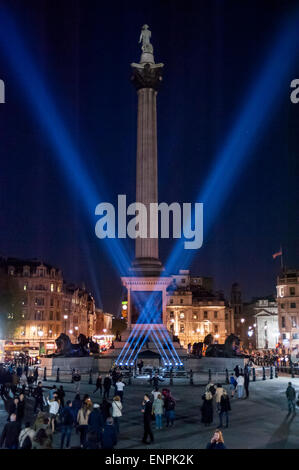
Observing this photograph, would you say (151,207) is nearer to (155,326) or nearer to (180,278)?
(155,326)

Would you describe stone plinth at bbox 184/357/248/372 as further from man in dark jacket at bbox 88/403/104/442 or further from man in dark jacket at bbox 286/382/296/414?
man in dark jacket at bbox 88/403/104/442

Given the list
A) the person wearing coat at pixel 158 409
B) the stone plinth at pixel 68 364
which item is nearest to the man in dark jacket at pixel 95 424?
the person wearing coat at pixel 158 409

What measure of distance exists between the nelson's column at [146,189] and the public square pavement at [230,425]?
64.0 ft

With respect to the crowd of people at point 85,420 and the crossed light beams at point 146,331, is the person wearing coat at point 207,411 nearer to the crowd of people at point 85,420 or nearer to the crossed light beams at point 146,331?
the crowd of people at point 85,420

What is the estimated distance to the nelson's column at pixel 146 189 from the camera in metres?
48.3

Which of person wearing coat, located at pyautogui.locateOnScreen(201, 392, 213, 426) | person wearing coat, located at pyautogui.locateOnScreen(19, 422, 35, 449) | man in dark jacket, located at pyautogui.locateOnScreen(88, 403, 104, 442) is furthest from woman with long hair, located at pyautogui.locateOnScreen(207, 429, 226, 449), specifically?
person wearing coat, located at pyautogui.locateOnScreen(201, 392, 213, 426)

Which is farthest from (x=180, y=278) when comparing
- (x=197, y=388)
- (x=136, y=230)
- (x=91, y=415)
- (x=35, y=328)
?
(x=91, y=415)

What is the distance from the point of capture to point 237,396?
2686 centimetres

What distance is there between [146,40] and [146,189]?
20.3 m

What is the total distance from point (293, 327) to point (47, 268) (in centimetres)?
5174

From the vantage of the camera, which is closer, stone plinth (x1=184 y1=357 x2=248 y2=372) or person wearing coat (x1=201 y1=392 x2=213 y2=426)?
person wearing coat (x1=201 y1=392 x2=213 y2=426)

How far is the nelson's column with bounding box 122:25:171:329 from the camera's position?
4831 cm

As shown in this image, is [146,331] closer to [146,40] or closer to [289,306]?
[146,40]

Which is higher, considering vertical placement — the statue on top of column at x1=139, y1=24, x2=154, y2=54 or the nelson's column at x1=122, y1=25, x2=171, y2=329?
the statue on top of column at x1=139, y1=24, x2=154, y2=54
